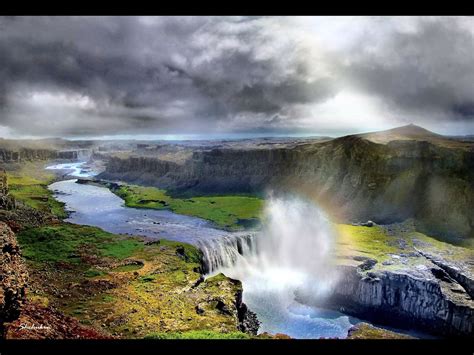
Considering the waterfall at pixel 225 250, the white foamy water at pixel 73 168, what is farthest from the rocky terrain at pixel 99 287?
the white foamy water at pixel 73 168

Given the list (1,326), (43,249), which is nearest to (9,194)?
(43,249)

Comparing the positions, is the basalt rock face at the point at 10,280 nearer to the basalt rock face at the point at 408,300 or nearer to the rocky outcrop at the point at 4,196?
the rocky outcrop at the point at 4,196

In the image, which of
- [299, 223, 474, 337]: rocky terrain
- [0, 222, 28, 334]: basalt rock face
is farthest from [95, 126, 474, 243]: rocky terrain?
[0, 222, 28, 334]: basalt rock face

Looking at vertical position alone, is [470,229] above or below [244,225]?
above

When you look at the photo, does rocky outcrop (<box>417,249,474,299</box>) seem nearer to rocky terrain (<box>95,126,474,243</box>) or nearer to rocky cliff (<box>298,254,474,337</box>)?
rocky cliff (<box>298,254,474,337</box>)

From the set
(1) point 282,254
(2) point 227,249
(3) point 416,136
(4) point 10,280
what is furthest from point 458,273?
(4) point 10,280
